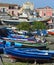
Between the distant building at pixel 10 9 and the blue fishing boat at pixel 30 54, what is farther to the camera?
the distant building at pixel 10 9

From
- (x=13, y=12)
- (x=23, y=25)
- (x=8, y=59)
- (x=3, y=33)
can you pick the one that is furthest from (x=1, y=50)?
(x=13, y=12)

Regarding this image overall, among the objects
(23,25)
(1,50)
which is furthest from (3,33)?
(1,50)

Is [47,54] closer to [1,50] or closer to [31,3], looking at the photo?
[1,50]

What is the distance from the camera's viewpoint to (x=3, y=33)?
30.2 meters

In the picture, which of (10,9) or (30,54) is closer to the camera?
(30,54)

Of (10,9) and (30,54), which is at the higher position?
(30,54)

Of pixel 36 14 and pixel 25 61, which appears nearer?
pixel 25 61

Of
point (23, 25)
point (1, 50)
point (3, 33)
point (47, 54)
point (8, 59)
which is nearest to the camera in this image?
point (47, 54)

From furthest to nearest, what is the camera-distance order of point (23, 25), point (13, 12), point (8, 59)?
point (13, 12), point (23, 25), point (8, 59)

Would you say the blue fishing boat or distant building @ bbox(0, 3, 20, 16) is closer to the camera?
the blue fishing boat

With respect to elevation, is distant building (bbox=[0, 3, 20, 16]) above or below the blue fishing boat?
below

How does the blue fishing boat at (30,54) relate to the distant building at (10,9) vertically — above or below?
above

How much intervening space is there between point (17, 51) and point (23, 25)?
2112cm

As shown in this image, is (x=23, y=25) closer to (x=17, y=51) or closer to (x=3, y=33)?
(x=3, y=33)
